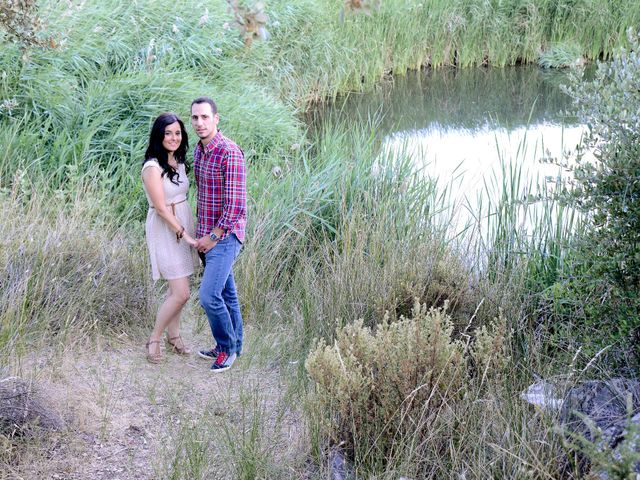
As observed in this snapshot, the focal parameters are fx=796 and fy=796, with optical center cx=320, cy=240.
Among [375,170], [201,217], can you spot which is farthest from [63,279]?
[375,170]

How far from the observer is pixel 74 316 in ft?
15.3

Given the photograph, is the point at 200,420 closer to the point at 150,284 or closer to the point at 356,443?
the point at 356,443

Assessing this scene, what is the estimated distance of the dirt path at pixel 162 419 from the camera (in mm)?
3449

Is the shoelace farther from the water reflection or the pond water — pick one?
the water reflection

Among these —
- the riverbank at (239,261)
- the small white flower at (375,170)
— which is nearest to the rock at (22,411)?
the riverbank at (239,261)

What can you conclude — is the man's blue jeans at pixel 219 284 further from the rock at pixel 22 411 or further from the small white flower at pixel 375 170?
the small white flower at pixel 375 170

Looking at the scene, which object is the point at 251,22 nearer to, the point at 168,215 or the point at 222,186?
the point at 222,186

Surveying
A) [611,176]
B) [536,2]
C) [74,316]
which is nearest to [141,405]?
[74,316]

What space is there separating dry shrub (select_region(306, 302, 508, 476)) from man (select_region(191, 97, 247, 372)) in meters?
1.07

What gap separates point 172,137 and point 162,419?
1551 mm

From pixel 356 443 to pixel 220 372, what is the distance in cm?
142

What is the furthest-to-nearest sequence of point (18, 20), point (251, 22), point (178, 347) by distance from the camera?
point (178, 347)
point (18, 20)
point (251, 22)

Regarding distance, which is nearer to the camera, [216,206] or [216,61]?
[216,206]

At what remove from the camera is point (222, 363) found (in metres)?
4.62
